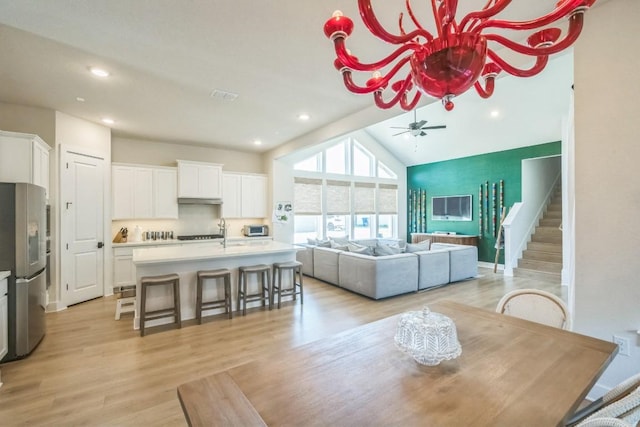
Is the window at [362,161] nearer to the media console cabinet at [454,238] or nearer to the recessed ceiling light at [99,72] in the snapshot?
the media console cabinet at [454,238]

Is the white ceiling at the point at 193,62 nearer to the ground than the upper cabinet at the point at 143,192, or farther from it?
farther from it

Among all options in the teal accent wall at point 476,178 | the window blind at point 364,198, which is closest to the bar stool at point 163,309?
the window blind at point 364,198

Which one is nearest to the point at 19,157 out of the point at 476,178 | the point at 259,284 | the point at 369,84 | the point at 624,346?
the point at 259,284

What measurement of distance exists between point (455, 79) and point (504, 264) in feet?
23.4

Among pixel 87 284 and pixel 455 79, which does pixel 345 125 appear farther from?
pixel 87 284

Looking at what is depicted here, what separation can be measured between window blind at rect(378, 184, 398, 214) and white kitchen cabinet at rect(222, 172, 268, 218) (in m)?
4.14

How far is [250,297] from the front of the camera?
4.29 metres

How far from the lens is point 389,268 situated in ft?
15.6

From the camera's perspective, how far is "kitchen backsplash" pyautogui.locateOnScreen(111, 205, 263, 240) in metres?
5.78

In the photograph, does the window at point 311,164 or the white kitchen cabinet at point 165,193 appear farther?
the window at point 311,164

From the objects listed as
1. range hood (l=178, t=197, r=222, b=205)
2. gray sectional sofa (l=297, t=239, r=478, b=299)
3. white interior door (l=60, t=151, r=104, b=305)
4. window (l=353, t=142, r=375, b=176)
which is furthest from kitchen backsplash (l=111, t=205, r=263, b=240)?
window (l=353, t=142, r=375, b=176)

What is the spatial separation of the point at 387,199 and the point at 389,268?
17.6 feet

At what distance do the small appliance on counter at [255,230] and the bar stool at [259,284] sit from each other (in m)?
2.38

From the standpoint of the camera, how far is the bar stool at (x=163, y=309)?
11.1 feet
